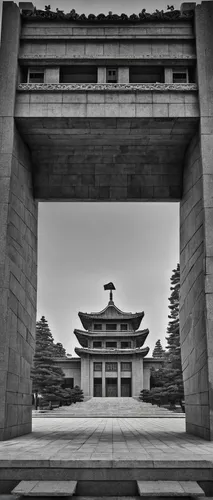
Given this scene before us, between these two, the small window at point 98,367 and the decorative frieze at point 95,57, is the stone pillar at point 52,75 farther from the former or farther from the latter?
the small window at point 98,367

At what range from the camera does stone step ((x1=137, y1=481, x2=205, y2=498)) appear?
4.48 meters

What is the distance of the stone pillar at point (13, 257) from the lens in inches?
300

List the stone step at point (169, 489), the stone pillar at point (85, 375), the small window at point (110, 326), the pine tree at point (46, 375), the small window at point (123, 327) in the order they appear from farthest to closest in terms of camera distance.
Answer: the small window at point (110, 326) < the small window at point (123, 327) < the stone pillar at point (85, 375) < the pine tree at point (46, 375) < the stone step at point (169, 489)

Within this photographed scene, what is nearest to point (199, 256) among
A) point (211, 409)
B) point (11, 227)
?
point (211, 409)

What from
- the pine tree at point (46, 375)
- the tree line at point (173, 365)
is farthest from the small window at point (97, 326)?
the pine tree at point (46, 375)

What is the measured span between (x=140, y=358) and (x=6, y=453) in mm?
35761

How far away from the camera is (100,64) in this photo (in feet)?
29.4

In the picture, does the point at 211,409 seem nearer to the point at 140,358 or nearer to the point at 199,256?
the point at 199,256

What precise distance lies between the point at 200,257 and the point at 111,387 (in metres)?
33.7

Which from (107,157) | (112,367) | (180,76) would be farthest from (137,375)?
(180,76)

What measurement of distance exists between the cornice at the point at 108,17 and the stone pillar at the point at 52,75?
3.17 feet

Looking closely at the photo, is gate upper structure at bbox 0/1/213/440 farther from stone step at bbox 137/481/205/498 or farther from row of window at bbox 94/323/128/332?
row of window at bbox 94/323/128/332

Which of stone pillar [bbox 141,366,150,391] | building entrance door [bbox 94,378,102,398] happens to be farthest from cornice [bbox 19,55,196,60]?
stone pillar [bbox 141,366,150,391]

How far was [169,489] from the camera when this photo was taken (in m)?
4.55
